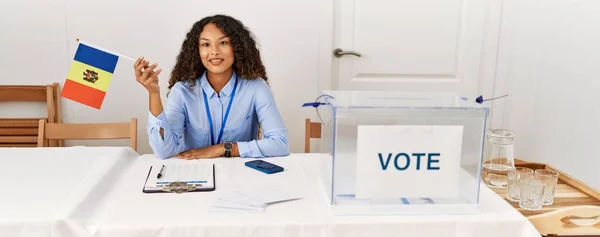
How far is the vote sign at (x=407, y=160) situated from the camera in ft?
3.94

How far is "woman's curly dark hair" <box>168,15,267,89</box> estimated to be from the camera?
1.88m

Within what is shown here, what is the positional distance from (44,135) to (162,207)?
38.5 inches

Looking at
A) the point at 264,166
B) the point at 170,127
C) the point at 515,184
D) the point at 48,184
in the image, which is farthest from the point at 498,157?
the point at 48,184

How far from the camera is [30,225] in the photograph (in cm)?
112

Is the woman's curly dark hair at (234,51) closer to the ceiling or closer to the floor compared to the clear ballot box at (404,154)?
closer to the ceiling

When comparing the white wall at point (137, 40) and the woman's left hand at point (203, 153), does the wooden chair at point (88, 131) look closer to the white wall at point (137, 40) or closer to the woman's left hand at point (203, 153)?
the woman's left hand at point (203, 153)

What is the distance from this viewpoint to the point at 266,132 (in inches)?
72.6

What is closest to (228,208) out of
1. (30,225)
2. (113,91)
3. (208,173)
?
(208,173)

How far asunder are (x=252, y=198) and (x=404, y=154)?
369 millimetres

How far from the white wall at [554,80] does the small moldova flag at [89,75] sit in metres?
2.06

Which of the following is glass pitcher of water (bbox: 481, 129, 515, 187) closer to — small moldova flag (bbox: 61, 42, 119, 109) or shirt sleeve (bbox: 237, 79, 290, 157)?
shirt sleeve (bbox: 237, 79, 290, 157)

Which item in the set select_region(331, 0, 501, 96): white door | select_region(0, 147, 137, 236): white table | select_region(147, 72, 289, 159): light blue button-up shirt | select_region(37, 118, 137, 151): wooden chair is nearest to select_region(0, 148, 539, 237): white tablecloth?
select_region(0, 147, 137, 236): white table

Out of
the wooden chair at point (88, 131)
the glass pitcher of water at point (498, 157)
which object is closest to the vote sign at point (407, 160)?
the glass pitcher of water at point (498, 157)

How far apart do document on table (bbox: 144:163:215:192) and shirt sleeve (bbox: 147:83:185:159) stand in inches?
4.4
